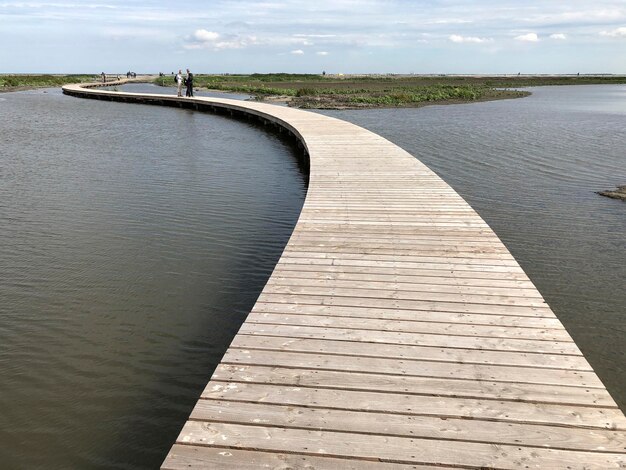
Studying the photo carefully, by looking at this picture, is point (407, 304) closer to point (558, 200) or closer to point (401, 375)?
point (401, 375)

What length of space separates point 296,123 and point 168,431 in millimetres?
14527

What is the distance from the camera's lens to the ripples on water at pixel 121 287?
3896 millimetres

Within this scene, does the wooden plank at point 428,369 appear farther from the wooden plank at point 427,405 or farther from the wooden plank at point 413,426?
the wooden plank at point 413,426

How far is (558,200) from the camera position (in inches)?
406

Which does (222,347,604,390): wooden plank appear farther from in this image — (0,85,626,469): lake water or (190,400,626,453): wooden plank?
(0,85,626,469): lake water

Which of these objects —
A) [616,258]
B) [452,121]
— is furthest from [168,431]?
[452,121]

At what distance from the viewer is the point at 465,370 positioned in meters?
3.41

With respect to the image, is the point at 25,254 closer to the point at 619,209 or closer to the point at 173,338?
the point at 173,338

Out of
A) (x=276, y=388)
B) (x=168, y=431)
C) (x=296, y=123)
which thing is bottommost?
(x=168, y=431)

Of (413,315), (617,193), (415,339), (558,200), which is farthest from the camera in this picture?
(617,193)

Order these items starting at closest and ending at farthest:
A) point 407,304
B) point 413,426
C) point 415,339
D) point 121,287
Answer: point 413,426 → point 415,339 → point 407,304 → point 121,287

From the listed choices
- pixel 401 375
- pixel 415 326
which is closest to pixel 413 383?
pixel 401 375

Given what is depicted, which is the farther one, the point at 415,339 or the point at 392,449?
the point at 415,339

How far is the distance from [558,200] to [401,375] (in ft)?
27.6
